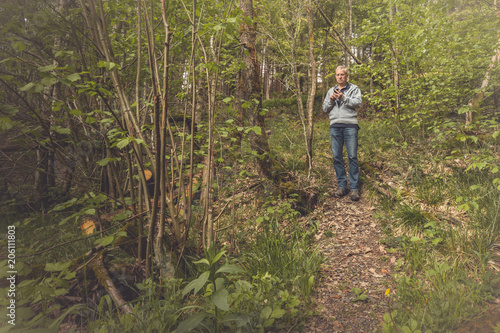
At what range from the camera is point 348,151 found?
4129 mm

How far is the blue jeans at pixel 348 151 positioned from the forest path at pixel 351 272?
0.46m

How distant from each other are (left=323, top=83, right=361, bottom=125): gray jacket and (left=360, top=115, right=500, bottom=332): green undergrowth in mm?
1243

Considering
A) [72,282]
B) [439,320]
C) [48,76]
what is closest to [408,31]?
[439,320]

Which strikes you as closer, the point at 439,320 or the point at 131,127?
the point at 439,320

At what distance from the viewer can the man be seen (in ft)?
13.4

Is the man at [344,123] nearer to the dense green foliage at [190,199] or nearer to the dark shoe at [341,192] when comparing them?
the dark shoe at [341,192]

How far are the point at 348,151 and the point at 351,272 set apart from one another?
2221mm

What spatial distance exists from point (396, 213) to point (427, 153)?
7.64 feet

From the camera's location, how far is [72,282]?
219 centimetres

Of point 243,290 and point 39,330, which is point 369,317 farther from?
point 39,330

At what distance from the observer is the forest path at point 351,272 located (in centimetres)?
198

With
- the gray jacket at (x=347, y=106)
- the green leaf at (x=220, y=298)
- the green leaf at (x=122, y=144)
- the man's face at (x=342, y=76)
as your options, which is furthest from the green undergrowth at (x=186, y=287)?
the man's face at (x=342, y=76)

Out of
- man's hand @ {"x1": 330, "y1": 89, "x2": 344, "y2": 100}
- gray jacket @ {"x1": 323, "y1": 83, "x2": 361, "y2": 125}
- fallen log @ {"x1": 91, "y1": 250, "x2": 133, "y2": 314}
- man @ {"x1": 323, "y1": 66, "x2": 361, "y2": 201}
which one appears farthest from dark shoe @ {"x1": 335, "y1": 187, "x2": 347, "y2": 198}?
fallen log @ {"x1": 91, "y1": 250, "x2": 133, "y2": 314}

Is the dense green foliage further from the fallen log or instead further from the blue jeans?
the blue jeans
